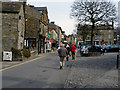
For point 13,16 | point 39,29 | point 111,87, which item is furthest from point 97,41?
point 111,87

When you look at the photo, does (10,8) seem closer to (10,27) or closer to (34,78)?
(10,27)

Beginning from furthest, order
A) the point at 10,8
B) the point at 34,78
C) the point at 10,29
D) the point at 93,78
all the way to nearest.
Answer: the point at 10,8 < the point at 10,29 < the point at 34,78 < the point at 93,78

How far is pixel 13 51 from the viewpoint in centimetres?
1841

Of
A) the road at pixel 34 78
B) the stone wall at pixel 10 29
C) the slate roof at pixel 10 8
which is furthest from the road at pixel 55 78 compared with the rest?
the slate roof at pixel 10 8

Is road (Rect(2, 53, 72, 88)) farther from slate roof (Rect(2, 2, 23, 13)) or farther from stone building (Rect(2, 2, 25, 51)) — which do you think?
slate roof (Rect(2, 2, 23, 13))

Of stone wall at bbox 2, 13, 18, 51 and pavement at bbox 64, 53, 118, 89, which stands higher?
stone wall at bbox 2, 13, 18, 51

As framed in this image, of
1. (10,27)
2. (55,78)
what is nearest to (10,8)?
(10,27)

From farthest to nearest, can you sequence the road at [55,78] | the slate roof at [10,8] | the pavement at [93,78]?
the slate roof at [10,8], the road at [55,78], the pavement at [93,78]

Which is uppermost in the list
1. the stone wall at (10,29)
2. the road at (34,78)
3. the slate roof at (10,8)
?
the slate roof at (10,8)

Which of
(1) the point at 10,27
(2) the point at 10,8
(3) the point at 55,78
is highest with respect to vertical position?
(2) the point at 10,8

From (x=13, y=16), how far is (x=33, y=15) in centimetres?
1275

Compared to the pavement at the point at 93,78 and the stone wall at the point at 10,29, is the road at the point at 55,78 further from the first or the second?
the stone wall at the point at 10,29

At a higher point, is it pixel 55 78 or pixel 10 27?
pixel 10 27

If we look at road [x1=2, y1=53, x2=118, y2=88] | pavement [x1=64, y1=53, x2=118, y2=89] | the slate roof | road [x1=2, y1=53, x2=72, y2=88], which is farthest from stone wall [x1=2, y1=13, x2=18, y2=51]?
pavement [x1=64, y1=53, x2=118, y2=89]
